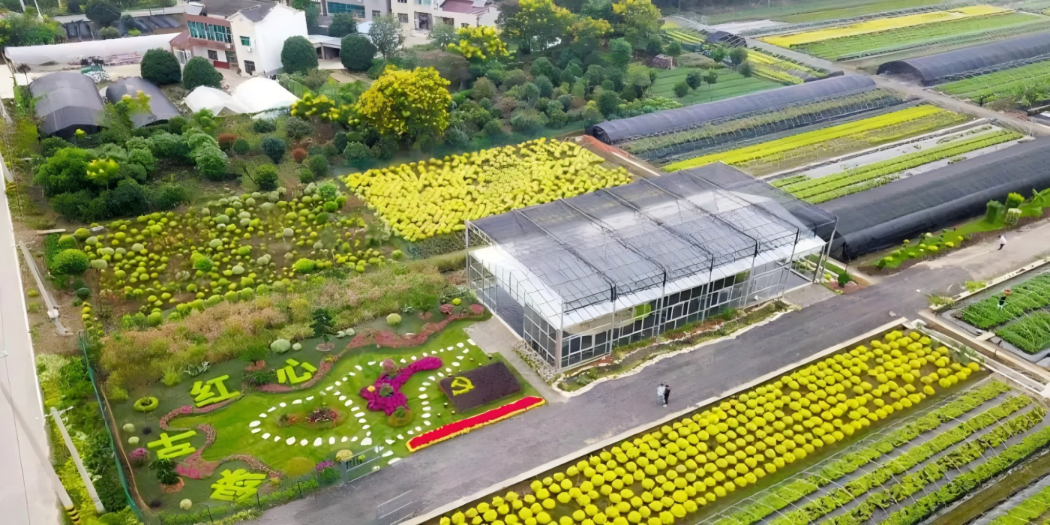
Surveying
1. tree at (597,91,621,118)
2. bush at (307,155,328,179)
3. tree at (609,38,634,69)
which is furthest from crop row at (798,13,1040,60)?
bush at (307,155,328,179)

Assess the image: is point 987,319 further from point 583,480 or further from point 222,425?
point 222,425

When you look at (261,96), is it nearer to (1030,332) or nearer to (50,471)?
(50,471)

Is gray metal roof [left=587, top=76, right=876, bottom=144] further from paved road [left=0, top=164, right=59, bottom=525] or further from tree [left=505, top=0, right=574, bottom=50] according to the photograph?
paved road [left=0, top=164, right=59, bottom=525]

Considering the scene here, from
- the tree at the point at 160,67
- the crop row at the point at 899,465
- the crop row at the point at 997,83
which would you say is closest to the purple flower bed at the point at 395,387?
the crop row at the point at 899,465

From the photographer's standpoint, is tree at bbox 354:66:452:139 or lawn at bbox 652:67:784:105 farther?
lawn at bbox 652:67:784:105

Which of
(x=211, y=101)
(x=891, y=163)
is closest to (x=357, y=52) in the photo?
(x=211, y=101)

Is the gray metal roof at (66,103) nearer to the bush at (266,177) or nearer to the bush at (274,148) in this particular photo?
the bush at (274,148)
